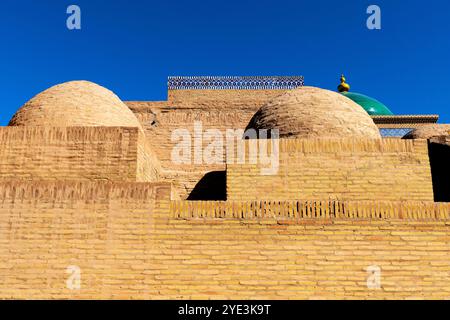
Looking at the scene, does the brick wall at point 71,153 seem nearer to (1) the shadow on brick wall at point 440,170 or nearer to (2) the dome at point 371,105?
(1) the shadow on brick wall at point 440,170

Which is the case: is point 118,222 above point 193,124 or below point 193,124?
below

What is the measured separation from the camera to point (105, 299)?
4719mm

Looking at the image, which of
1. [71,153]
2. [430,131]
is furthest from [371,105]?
[71,153]

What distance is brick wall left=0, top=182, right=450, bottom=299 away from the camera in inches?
189

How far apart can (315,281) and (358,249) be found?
1.92 feet

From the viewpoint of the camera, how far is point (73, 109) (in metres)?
7.13

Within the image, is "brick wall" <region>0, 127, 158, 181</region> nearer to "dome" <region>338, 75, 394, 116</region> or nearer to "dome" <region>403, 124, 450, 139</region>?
"dome" <region>403, 124, 450, 139</region>

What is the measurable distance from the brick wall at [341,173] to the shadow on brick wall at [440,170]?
3.27 feet

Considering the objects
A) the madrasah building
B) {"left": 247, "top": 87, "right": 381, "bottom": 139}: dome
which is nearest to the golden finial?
{"left": 247, "top": 87, "right": 381, "bottom": 139}: dome

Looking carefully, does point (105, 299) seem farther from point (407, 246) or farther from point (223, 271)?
point (407, 246)

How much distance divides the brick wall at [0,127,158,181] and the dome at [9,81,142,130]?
790 mm

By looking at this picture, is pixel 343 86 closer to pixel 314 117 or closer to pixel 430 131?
pixel 430 131

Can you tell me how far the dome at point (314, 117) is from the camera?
6.89 m
